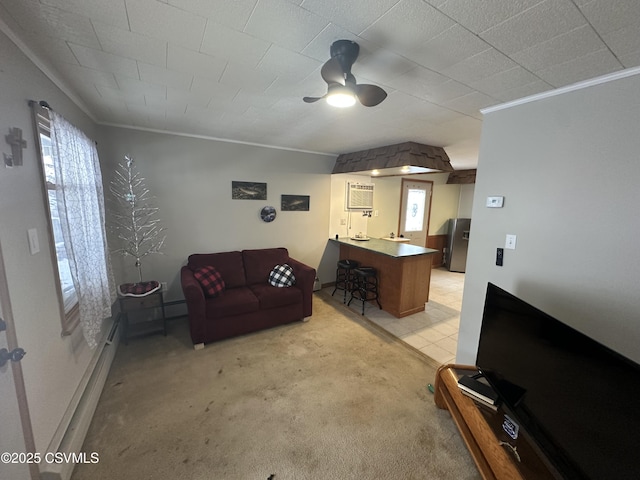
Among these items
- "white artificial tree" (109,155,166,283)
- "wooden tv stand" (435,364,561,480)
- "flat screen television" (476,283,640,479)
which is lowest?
"wooden tv stand" (435,364,561,480)

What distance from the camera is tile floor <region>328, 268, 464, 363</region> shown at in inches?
110

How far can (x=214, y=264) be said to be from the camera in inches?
133

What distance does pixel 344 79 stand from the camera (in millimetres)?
1367

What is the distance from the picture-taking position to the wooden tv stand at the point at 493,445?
3.88 ft

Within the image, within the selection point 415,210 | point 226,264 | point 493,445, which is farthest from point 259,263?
point 415,210

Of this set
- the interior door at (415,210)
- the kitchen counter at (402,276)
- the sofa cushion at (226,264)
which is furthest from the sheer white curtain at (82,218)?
the interior door at (415,210)

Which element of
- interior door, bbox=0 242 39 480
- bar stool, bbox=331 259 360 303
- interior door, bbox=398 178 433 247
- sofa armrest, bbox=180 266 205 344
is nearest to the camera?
interior door, bbox=0 242 39 480

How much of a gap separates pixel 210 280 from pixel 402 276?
2.46m

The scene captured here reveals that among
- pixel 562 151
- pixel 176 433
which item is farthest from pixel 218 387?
pixel 562 151

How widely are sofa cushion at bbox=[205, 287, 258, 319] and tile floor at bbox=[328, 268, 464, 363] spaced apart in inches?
63.1

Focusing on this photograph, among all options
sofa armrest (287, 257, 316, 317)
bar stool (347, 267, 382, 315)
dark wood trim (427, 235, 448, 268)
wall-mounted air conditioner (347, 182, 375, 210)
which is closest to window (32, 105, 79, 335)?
sofa armrest (287, 257, 316, 317)

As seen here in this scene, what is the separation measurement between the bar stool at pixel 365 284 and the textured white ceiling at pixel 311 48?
7.17ft

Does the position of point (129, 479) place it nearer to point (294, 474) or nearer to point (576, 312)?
point (294, 474)

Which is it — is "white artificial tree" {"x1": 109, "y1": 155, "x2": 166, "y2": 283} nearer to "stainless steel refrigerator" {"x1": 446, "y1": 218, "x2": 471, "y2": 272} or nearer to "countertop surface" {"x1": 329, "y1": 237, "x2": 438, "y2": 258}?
"countertop surface" {"x1": 329, "y1": 237, "x2": 438, "y2": 258}
